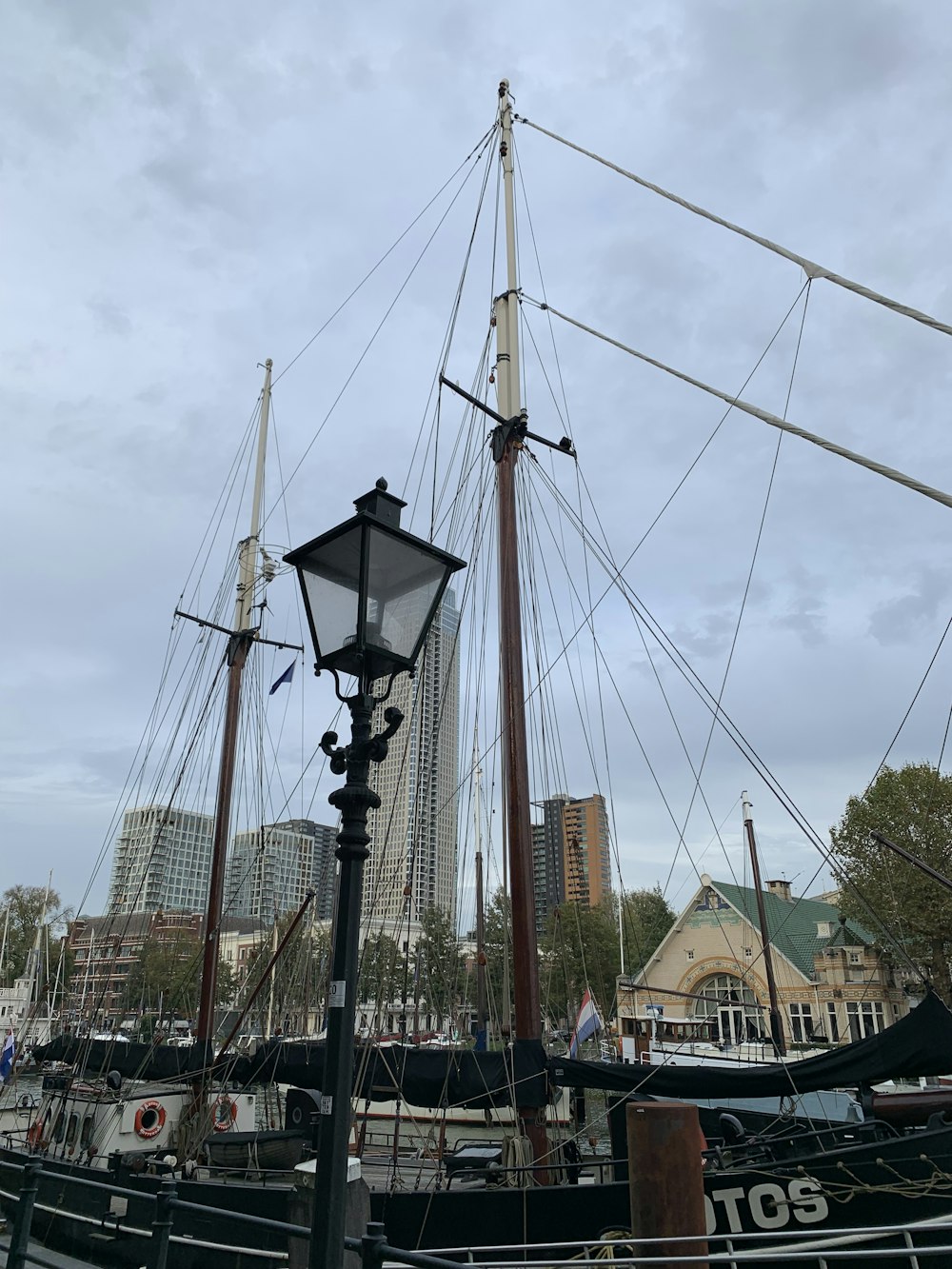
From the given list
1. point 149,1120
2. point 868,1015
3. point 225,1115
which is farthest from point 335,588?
point 868,1015

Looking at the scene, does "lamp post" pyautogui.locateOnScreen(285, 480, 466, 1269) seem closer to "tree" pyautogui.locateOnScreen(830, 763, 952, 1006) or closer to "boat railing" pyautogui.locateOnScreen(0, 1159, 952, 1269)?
"boat railing" pyautogui.locateOnScreen(0, 1159, 952, 1269)

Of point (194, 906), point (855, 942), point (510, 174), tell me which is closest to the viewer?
point (510, 174)

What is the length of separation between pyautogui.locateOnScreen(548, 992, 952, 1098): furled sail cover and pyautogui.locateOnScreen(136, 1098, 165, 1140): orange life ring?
9705mm

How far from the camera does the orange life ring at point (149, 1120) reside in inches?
663

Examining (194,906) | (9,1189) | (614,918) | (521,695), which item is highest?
(194,906)

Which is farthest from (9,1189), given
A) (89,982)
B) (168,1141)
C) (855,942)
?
(855,942)

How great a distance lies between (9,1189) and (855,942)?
1888 inches

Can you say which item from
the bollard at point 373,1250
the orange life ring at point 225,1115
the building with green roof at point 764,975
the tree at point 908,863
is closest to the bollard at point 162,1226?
the bollard at point 373,1250

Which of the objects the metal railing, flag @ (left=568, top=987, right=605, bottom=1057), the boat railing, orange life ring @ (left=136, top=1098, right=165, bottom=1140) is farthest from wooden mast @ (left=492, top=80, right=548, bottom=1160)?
→ orange life ring @ (left=136, top=1098, right=165, bottom=1140)

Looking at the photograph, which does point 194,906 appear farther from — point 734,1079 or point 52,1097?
point 734,1079

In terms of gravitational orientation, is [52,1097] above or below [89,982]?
below

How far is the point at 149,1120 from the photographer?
1698 cm

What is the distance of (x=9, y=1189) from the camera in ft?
46.9

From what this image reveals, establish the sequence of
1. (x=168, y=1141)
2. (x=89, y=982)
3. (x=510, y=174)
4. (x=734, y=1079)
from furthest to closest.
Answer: (x=89, y=982)
(x=510, y=174)
(x=168, y=1141)
(x=734, y=1079)
